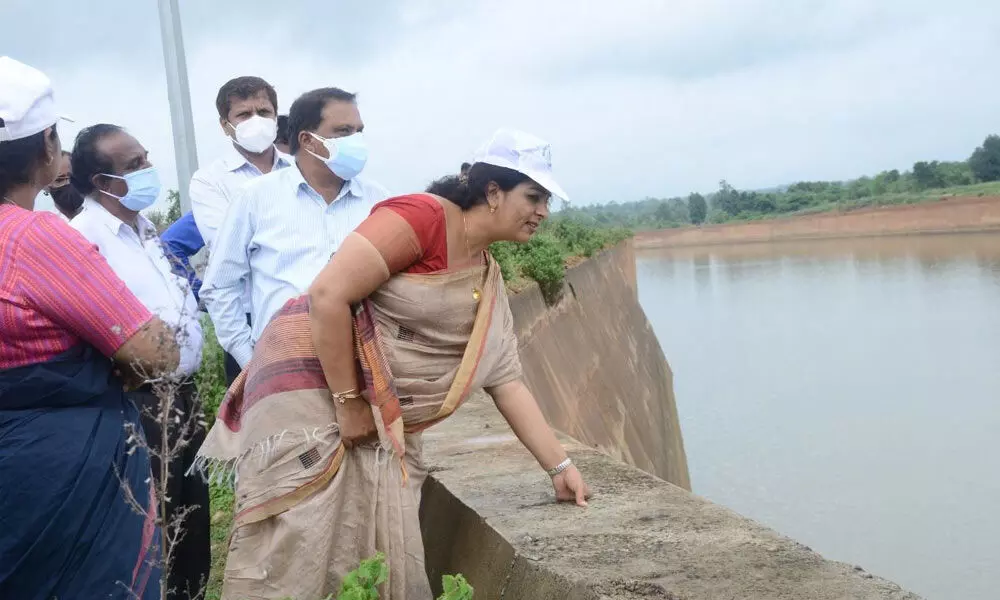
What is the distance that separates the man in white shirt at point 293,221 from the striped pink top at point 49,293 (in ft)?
3.79

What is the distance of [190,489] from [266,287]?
2.19ft

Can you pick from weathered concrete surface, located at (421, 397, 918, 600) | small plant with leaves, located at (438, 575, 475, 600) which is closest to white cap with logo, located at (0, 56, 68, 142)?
small plant with leaves, located at (438, 575, 475, 600)

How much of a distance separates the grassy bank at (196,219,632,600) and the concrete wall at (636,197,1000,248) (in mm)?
38902

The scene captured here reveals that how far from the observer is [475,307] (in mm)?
2375

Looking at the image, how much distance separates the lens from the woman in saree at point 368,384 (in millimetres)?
2146

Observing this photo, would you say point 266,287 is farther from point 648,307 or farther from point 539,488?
point 648,307

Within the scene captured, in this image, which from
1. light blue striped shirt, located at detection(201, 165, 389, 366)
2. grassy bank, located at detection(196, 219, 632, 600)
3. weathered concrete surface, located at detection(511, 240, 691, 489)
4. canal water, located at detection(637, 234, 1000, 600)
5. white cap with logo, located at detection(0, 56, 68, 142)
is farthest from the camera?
canal water, located at detection(637, 234, 1000, 600)

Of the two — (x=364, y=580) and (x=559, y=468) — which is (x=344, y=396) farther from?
(x=559, y=468)

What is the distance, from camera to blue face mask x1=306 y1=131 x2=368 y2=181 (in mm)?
3109

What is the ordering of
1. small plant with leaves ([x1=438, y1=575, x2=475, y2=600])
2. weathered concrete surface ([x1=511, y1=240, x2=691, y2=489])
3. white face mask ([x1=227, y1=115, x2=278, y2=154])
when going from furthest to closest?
weathered concrete surface ([x1=511, y1=240, x2=691, y2=489]), white face mask ([x1=227, y1=115, x2=278, y2=154]), small plant with leaves ([x1=438, y1=575, x2=475, y2=600])

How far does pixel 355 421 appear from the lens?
2213 mm

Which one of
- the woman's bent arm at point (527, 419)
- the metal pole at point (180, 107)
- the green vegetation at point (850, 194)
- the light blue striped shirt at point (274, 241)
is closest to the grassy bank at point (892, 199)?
the green vegetation at point (850, 194)

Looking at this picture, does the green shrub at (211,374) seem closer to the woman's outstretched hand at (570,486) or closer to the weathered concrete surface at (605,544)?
the weathered concrete surface at (605,544)

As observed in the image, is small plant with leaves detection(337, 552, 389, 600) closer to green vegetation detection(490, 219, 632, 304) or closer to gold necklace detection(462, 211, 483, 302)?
gold necklace detection(462, 211, 483, 302)
